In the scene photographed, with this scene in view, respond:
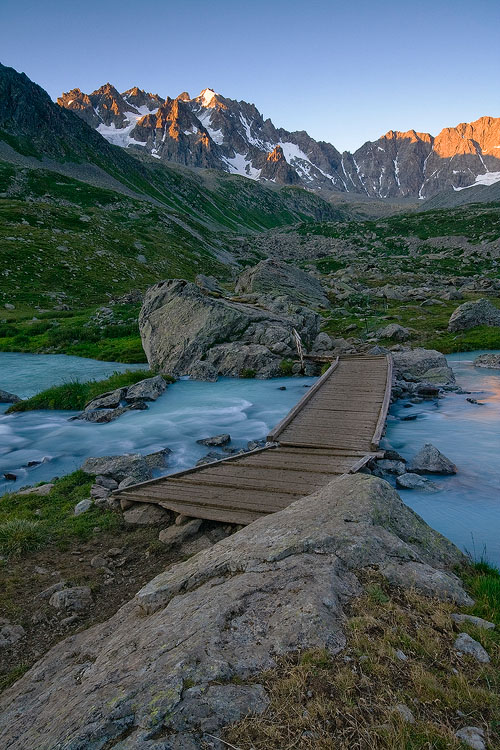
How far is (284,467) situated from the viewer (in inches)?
452

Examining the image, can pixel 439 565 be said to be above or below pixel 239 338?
below

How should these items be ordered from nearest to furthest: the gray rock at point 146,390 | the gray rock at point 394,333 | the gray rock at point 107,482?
the gray rock at point 107,482
the gray rock at point 146,390
the gray rock at point 394,333

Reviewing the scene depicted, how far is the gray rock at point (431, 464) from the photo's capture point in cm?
1247

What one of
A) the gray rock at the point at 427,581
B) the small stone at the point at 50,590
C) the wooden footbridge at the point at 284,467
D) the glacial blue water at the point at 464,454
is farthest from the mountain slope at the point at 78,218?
the gray rock at the point at 427,581

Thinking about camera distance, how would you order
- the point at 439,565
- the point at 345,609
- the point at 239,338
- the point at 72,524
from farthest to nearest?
the point at 239,338 → the point at 72,524 → the point at 439,565 → the point at 345,609

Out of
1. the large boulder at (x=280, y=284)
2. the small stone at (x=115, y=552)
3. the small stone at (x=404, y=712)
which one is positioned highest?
the large boulder at (x=280, y=284)

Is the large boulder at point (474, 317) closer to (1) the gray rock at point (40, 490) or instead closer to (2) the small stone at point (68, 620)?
A: (1) the gray rock at point (40, 490)

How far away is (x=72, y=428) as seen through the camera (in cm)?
1755

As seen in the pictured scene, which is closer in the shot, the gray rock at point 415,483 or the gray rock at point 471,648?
the gray rock at point 471,648

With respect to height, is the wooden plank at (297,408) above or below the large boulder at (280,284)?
below

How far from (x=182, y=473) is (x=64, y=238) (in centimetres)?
6618

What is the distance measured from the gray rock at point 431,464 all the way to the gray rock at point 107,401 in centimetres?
1406

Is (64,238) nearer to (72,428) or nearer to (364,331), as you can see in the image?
Answer: (364,331)

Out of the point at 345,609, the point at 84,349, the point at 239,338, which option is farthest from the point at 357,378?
the point at 84,349
